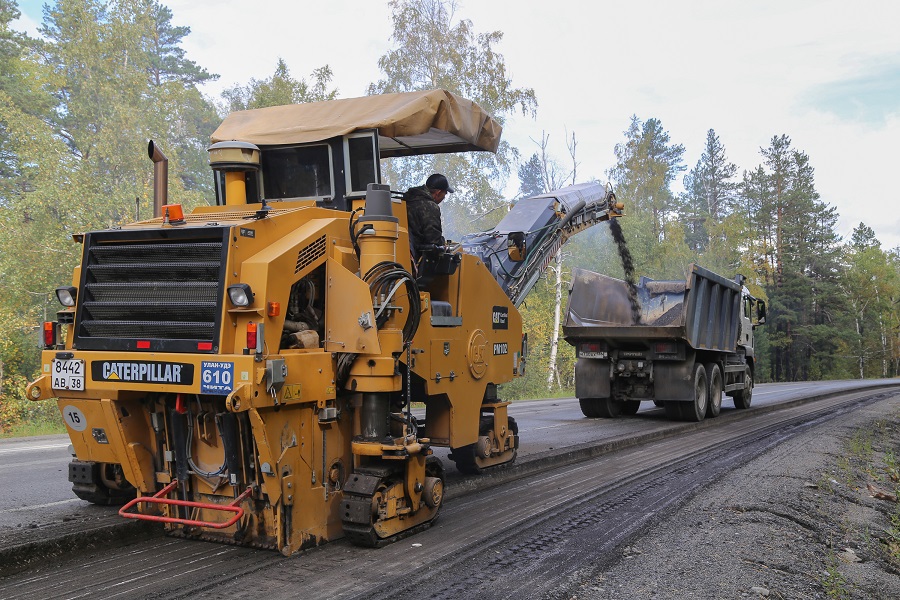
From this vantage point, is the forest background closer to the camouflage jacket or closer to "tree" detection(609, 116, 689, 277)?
"tree" detection(609, 116, 689, 277)

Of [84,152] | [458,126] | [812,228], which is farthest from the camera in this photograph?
[812,228]

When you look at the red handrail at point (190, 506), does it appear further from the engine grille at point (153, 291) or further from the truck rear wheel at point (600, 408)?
the truck rear wheel at point (600, 408)

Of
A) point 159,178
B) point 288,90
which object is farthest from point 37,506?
point 288,90

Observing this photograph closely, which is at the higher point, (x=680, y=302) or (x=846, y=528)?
(x=680, y=302)

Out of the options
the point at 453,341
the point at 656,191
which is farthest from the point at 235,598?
the point at 656,191

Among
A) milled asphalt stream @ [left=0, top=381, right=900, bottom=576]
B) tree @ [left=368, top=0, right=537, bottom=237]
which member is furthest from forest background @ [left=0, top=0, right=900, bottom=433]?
milled asphalt stream @ [left=0, top=381, right=900, bottom=576]

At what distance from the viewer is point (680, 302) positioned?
1266 centimetres

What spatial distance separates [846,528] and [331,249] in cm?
457

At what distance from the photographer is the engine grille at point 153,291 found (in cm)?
457

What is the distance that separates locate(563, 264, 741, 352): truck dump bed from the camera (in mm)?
12141

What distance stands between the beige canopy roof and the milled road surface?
307 cm

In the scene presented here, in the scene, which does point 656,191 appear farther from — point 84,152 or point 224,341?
point 224,341

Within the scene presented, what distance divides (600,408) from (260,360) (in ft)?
31.6

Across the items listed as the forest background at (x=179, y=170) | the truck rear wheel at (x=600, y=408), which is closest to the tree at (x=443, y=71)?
the forest background at (x=179, y=170)
